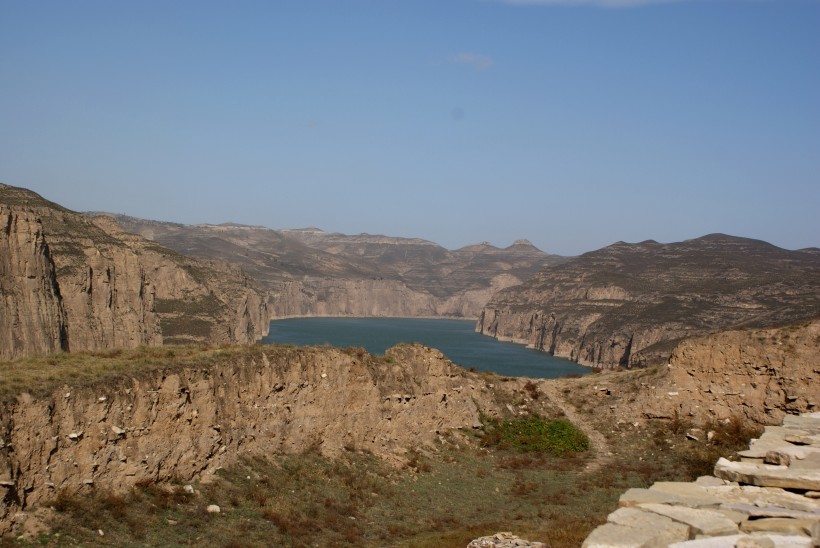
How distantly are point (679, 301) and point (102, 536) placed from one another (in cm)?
13034

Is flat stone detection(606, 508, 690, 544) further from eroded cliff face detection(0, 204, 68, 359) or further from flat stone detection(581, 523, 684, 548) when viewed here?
eroded cliff face detection(0, 204, 68, 359)

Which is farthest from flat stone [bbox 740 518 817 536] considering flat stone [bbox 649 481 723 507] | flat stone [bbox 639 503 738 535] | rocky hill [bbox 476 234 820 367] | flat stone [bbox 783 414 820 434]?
rocky hill [bbox 476 234 820 367]

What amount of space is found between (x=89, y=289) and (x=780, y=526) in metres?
99.2

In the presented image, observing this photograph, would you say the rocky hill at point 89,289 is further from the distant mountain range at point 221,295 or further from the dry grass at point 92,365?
the dry grass at point 92,365

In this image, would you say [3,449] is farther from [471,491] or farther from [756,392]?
[756,392]

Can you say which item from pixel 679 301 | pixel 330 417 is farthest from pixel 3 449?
pixel 679 301

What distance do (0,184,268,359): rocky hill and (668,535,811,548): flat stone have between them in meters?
49.9

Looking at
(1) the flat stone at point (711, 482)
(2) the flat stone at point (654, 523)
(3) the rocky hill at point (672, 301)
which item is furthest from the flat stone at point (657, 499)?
(3) the rocky hill at point (672, 301)

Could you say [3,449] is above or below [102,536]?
above

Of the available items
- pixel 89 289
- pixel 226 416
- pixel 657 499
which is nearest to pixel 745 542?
pixel 657 499

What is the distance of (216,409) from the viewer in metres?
24.3

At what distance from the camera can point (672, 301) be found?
138 metres

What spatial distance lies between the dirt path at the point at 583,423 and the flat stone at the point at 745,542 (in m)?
25.0

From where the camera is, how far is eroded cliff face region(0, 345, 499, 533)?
18.2 meters
